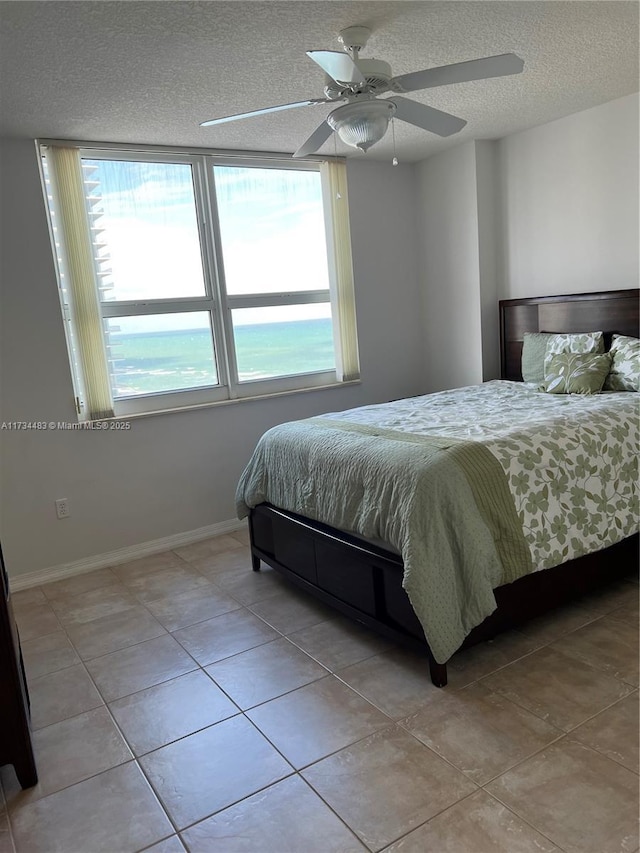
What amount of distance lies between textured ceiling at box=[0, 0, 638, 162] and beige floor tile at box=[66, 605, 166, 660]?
2.44m

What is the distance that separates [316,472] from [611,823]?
164 cm

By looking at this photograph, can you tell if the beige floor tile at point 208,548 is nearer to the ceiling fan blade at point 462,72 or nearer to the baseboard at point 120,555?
the baseboard at point 120,555

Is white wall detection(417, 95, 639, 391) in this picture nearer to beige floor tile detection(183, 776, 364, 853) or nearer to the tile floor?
the tile floor

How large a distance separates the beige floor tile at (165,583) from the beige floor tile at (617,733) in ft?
6.52

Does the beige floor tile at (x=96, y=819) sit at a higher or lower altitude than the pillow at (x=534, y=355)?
lower

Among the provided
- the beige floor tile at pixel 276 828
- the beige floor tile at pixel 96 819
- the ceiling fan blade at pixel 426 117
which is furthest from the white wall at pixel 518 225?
the beige floor tile at pixel 96 819

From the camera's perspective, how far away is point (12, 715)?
71.6 inches

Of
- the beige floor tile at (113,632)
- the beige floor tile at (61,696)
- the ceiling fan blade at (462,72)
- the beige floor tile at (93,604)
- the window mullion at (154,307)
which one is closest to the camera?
the ceiling fan blade at (462,72)

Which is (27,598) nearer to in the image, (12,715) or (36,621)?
(36,621)

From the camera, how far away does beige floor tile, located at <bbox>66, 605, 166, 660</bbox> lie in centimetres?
271

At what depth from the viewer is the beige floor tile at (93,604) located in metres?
3.03

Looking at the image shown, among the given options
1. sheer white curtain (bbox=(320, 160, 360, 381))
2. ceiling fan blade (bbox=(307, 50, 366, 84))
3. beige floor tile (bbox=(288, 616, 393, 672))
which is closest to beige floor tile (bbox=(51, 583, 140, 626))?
beige floor tile (bbox=(288, 616, 393, 672))

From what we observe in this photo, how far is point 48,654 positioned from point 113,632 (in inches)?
11.3

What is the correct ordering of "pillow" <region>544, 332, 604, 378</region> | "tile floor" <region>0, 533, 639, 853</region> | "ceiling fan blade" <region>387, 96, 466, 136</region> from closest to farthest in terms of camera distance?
"tile floor" <region>0, 533, 639, 853</region>, "ceiling fan blade" <region>387, 96, 466, 136</region>, "pillow" <region>544, 332, 604, 378</region>
